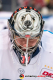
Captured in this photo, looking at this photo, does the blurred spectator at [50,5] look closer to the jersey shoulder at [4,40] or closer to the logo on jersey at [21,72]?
the jersey shoulder at [4,40]

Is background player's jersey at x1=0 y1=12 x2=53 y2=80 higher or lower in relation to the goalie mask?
lower

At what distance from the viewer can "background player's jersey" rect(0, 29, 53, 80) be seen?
1763 millimetres

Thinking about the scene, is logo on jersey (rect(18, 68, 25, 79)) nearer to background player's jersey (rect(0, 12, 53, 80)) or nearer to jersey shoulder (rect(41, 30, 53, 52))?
background player's jersey (rect(0, 12, 53, 80))

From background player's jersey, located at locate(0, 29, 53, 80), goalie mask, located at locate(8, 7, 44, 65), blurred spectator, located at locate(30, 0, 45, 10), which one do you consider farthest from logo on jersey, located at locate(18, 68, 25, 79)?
blurred spectator, located at locate(30, 0, 45, 10)

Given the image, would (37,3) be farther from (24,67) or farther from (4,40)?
(24,67)

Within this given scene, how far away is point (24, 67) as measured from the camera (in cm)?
177

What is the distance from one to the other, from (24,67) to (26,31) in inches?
19.4

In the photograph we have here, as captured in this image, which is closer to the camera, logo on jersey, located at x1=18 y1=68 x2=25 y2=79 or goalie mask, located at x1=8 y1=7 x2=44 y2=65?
goalie mask, located at x1=8 y1=7 x2=44 y2=65

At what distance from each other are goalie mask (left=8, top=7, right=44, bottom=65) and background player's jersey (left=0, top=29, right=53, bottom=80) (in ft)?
0.45

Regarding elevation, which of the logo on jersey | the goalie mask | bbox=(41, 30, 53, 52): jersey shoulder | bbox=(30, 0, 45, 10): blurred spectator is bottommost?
the logo on jersey

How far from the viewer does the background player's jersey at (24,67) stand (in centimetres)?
176

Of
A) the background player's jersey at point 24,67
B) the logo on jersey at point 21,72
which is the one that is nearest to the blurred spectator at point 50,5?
the background player's jersey at point 24,67

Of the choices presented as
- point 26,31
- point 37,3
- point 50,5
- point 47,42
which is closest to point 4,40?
point 26,31

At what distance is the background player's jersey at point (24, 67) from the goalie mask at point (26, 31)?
138 mm
